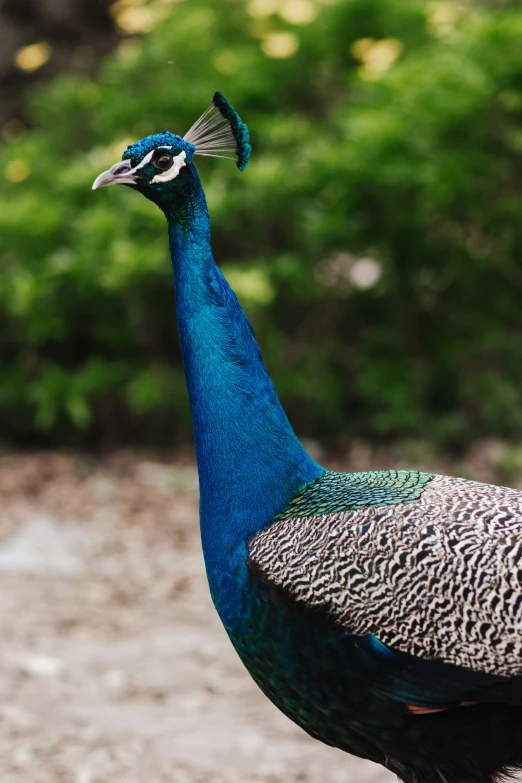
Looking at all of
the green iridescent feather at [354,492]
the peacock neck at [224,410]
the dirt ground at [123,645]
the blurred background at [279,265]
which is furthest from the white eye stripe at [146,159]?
the blurred background at [279,265]

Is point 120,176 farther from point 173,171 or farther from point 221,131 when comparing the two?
point 221,131

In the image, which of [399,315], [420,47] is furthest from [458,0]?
[399,315]

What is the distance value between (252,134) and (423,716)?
4499 mm

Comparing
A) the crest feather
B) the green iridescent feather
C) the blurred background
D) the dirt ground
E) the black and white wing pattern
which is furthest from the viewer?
the blurred background

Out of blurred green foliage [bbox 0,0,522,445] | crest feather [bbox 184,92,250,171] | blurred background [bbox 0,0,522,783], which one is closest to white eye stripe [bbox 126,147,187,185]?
crest feather [bbox 184,92,250,171]

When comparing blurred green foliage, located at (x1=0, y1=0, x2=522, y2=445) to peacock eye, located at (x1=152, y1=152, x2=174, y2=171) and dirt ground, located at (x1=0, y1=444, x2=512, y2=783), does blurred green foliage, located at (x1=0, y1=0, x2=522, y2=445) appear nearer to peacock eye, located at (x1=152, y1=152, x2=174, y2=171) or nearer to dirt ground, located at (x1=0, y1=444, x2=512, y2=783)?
dirt ground, located at (x1=0, y1=444, x2=512, y2=783)

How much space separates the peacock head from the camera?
2.33 metres

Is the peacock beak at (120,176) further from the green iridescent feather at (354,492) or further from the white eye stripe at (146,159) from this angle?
the green iridescent feather at (354,492)

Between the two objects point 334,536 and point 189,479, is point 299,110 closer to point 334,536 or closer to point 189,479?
point 189,479

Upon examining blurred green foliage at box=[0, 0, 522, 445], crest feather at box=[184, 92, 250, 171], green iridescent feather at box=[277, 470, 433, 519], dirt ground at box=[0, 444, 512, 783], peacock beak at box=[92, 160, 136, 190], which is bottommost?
dirt ground at box=[0, 444, 512, 783]

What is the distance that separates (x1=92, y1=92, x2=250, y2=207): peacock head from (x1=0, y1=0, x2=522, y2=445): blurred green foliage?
2777 mm

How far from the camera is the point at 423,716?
2109mm

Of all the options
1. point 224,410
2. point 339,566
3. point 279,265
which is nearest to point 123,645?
point 224,410

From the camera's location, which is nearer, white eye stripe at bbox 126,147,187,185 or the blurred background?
white eye stripe at bbox 126,147,187,185
